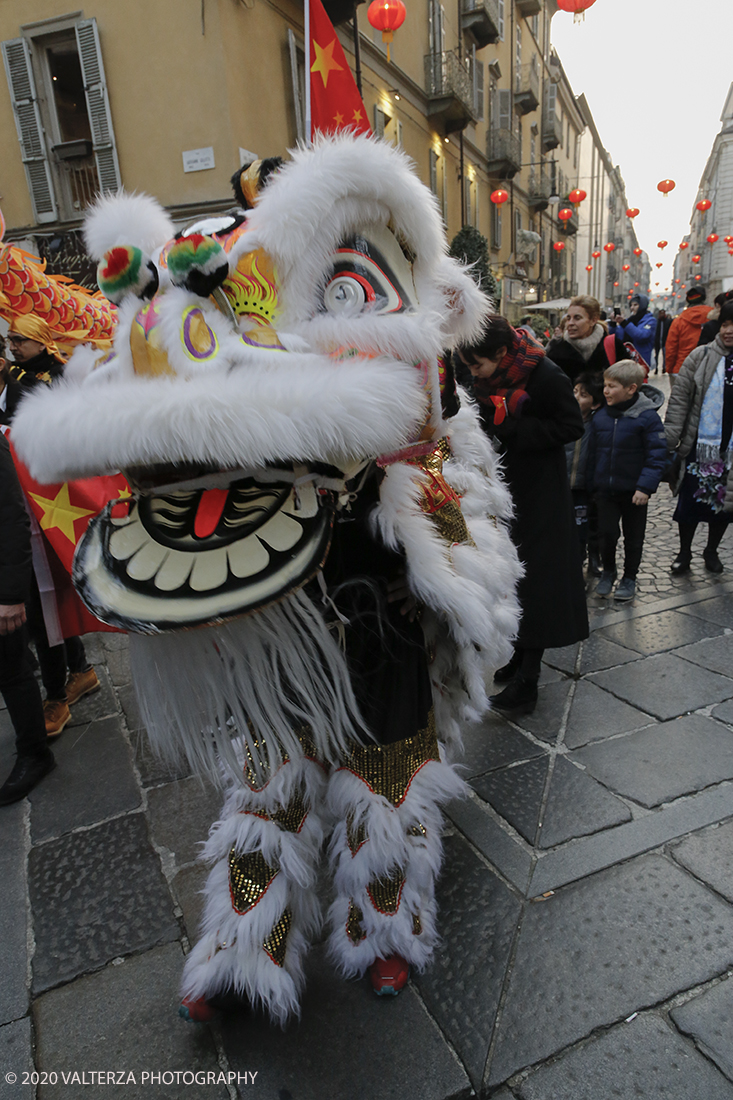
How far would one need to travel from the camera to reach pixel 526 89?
22.2 m

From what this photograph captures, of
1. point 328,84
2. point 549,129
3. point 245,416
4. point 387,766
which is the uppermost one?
point 549,129

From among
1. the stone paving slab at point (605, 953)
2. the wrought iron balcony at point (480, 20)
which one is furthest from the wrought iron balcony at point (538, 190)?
the stone paving slab at point (605, 953)

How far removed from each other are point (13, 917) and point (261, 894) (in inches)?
43.2

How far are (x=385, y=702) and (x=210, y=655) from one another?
1.60ft

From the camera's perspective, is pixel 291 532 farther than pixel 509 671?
No

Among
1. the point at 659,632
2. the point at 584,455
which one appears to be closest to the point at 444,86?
the point at 584,455

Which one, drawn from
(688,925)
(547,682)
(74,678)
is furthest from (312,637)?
(74,678)

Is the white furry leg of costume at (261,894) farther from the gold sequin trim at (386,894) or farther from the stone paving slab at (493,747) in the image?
the stone paving slab at (493,747)

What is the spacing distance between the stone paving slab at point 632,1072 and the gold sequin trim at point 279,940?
0.62 m

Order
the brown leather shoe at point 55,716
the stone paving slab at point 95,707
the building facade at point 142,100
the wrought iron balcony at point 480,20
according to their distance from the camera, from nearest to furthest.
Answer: the brown leather shoe at point 55,716 < the stone paving slab at point 95,707 < the building facade at point 142,100 < the wrought iron balcony at point 480,20

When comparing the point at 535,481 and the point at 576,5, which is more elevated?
the point at 576,5

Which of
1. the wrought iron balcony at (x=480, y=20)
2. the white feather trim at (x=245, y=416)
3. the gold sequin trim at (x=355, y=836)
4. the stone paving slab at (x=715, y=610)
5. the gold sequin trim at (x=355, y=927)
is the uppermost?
the wrought iron balcony at (x=480, y=20)

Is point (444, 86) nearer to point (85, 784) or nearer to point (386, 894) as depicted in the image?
point (85, 784)

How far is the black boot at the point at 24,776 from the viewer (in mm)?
2604
